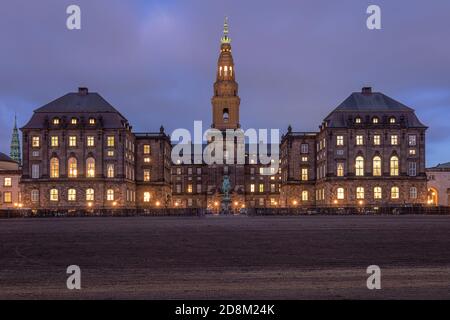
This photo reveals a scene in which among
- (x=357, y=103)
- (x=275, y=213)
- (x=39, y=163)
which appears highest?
(x=357, y=103)

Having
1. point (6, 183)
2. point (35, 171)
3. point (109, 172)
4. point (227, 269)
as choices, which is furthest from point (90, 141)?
point (227, 269)

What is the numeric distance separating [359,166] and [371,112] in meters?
9.02

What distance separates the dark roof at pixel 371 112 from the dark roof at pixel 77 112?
35527mm

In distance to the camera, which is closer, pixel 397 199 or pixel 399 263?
pixel 399 263

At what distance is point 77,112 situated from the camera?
93.8 metres

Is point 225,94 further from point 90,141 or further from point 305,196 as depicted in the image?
point 90,141

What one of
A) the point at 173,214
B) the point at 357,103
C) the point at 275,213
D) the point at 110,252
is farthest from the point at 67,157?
the point at 110,252

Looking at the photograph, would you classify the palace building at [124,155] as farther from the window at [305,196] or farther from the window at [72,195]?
the window at [305,196]

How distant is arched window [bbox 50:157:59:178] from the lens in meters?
93.2

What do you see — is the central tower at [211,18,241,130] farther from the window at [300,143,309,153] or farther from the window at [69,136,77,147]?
the window at [69,136,77,147]

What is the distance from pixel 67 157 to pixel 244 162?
59.2m

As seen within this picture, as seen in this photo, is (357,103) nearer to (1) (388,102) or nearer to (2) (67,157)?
(1) (388,102)

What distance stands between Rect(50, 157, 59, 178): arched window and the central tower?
54.9m
